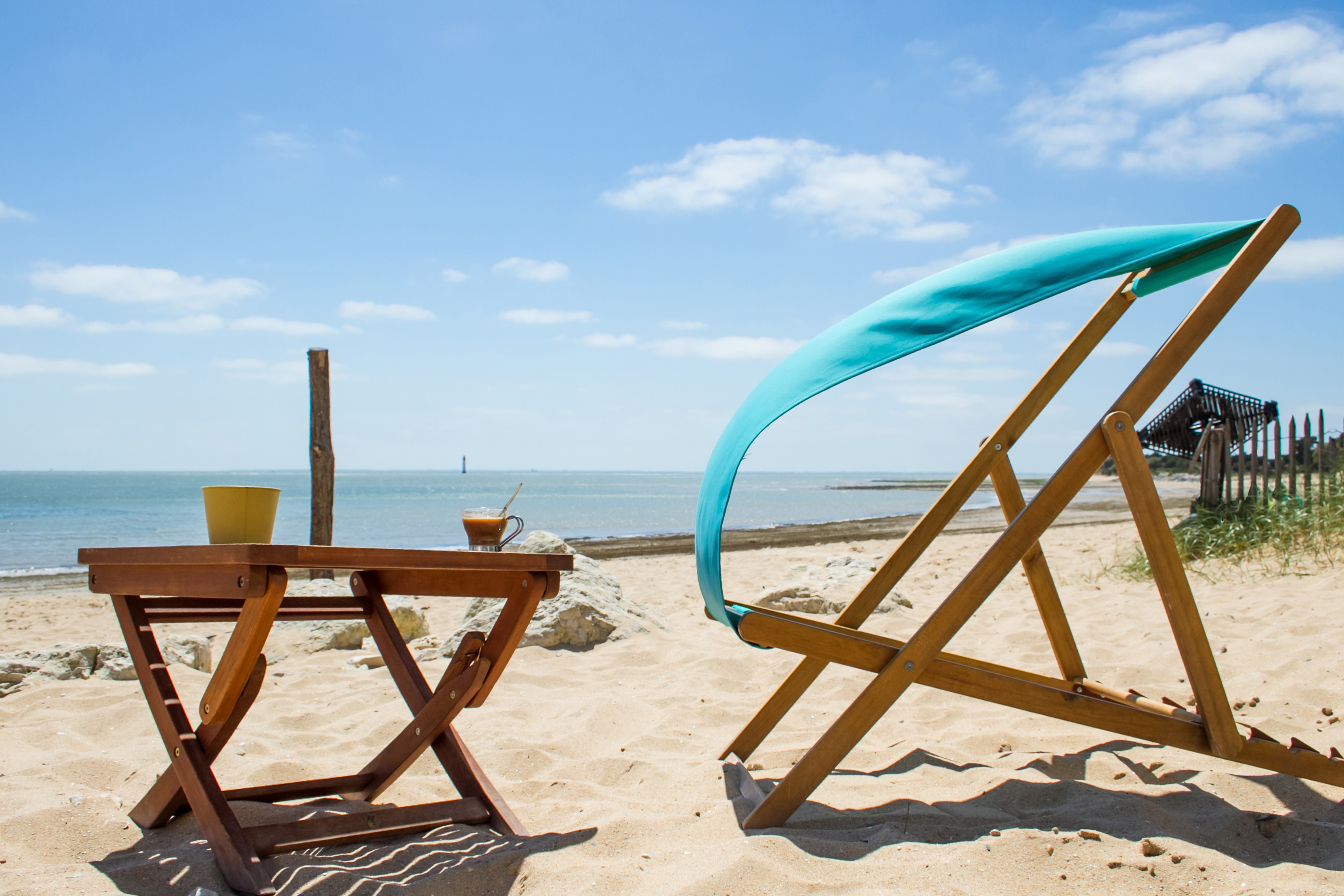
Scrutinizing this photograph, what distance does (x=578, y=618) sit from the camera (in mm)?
4508

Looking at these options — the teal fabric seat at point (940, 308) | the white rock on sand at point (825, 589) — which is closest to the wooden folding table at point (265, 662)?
the teal fabric seat at point (940, 308)

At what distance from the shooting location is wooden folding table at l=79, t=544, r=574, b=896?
1.65 metres

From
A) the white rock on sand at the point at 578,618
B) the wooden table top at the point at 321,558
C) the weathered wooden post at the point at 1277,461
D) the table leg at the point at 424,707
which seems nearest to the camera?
the wooden table top at the point at 321,558

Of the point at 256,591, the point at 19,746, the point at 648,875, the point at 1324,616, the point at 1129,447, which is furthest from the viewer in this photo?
the point at 1324,616

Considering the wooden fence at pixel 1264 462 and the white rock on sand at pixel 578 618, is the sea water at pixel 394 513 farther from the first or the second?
the wooden fence at pixel 1264 462

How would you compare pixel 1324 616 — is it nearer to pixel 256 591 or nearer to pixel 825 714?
pixel 825 714

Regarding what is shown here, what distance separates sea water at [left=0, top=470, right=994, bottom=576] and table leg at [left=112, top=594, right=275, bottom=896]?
69 cm

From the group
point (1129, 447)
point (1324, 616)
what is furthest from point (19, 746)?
point (1324, 616)

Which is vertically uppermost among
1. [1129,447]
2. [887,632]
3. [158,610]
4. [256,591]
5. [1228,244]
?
[1228,244]

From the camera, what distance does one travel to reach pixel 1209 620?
13.6 feet

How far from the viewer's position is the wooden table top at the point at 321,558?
154 centimetres

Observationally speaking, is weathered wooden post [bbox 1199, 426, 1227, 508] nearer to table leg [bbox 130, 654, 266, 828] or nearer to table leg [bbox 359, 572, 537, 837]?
table leg [bbox 359, 572, 537, 837]

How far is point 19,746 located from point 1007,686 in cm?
300

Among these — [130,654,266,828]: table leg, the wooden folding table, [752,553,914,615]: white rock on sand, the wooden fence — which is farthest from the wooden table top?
the wooden fence
